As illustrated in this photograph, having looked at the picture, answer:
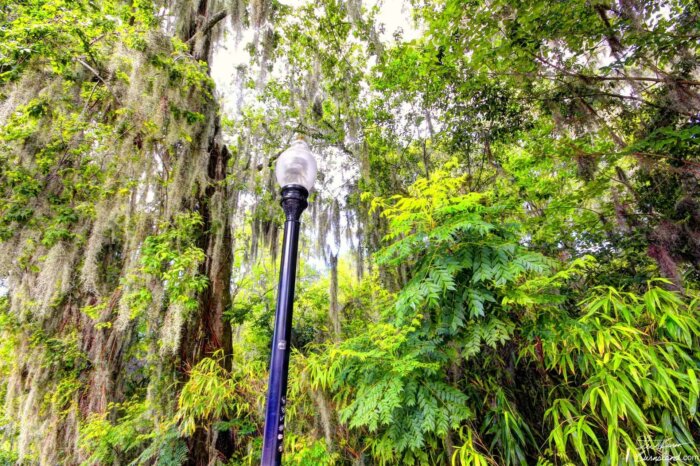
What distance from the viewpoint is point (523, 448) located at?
6.63ft

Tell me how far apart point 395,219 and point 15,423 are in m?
5.97

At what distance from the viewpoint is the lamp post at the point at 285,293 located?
121 cm

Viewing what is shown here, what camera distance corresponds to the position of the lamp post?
1213 mm

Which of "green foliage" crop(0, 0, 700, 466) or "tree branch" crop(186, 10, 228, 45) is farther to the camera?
"tree branch" crop(186, 10, 228, 45)

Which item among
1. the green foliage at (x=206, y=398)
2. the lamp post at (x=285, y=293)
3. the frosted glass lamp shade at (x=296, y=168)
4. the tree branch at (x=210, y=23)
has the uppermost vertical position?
the tree branch at (x=210, y=23)

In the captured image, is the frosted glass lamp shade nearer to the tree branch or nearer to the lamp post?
the lamp post

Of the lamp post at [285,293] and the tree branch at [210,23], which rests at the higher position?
the tree branch at [210,23]

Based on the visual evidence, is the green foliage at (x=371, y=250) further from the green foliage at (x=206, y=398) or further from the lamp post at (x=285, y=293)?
the lamp post at (x=285, y=293)

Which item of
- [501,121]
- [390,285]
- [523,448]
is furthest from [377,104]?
[523,448]

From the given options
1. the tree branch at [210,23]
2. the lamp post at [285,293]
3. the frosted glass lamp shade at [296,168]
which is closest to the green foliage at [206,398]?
the lamp post at [285,293]

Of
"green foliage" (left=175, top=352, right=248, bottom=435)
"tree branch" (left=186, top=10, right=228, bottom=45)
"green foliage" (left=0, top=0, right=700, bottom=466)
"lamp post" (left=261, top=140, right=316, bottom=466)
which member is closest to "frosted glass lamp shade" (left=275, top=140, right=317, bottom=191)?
"lamp post" (left=261, top=140, right=316, bottom=466)

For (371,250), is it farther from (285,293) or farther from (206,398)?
(285,293)

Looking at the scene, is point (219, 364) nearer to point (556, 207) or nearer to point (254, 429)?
point (254, 429)

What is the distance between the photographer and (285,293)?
1403 mm
